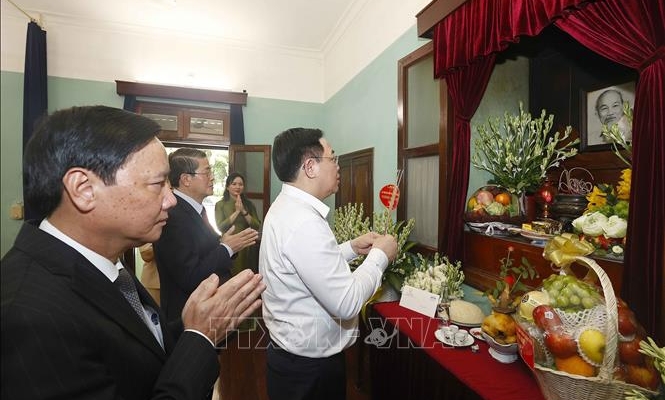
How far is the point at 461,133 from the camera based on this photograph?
1.95m

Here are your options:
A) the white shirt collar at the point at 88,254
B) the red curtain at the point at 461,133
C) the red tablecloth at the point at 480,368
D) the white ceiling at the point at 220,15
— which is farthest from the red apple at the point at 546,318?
the white ceiling at the point at 220,15

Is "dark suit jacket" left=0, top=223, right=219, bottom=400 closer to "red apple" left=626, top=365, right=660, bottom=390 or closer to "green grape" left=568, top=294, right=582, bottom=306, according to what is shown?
"green grape" left=568, top=294, right=582, bottom=306

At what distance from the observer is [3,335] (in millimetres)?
526

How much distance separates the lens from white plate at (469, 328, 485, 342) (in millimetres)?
1513

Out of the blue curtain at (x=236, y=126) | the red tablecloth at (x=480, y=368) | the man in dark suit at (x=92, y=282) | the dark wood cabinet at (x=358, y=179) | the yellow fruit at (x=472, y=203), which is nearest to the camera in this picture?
the man in dark suit at (x=92, y=282)

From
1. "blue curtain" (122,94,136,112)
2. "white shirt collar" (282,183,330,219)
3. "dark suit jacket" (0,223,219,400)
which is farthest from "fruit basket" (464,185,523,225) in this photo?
"blue curtain" (122,94,136,112)

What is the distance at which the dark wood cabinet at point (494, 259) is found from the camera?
134cm

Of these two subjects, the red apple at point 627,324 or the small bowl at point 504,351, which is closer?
the red apple at point 627,324

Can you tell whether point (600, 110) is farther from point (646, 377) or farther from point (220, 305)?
point (220, 305)

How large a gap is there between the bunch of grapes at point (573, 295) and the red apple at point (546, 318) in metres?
0.03

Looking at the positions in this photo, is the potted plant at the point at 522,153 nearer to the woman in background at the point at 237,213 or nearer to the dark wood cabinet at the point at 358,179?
the dark wood cabinet at the point at 358,179

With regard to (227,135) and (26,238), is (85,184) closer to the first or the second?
(26,238)

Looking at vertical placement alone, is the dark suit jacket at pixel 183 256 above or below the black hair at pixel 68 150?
below

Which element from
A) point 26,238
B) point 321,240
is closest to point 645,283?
→ point 321,240
